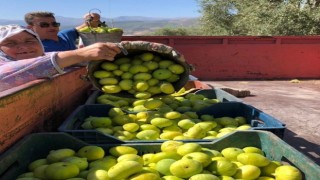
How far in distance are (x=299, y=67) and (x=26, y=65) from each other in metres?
10.1

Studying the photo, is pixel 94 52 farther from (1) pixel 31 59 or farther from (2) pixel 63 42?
(2) pixel 63 42

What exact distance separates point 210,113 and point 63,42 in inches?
111

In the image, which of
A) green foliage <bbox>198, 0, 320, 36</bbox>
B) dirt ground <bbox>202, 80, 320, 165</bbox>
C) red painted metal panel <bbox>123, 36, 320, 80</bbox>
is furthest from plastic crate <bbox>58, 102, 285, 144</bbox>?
green foliage <bbox>198, 0, 320, 36</bbox>

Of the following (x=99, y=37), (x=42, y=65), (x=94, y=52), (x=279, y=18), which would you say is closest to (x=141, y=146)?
(x=94, y=52)

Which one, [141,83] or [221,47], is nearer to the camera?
[141,83]

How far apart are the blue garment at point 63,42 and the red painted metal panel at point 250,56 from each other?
5.47 metres

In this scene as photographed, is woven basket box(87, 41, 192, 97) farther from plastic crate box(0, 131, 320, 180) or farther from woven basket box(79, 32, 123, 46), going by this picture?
woven basket box(79, 32, 123, 46)

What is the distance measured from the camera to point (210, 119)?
123 inches

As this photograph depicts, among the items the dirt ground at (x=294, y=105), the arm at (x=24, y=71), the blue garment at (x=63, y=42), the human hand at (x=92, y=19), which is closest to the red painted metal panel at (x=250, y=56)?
the dirt ground at (x=294, y=105)

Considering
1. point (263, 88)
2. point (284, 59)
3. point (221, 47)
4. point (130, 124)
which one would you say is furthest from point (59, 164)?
point (284, 59)

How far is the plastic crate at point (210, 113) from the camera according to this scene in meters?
2.49

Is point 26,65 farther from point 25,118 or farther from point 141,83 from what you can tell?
point 141,83

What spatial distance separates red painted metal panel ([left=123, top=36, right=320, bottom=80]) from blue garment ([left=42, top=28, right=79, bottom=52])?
17.9 feet

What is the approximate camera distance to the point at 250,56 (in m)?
10.9
